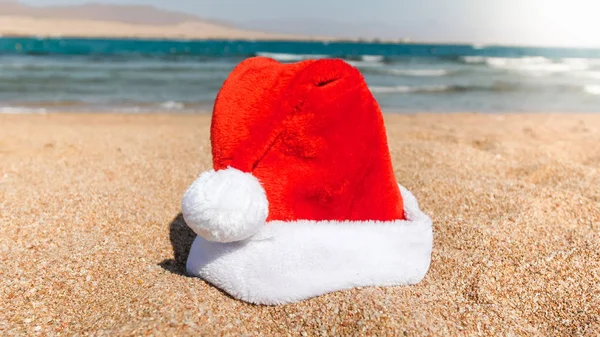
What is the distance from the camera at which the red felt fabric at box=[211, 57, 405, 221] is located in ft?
5.08

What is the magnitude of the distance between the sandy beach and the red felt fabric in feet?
1.28

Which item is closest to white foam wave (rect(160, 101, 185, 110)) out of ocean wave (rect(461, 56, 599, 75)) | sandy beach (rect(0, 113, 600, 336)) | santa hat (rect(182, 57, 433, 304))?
sandy beach (rect(0, 113, 600, 336))

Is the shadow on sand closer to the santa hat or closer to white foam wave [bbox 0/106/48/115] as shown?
the santa hat

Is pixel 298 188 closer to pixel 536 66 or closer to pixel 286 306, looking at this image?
pixel 286 306

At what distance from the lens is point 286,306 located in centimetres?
165

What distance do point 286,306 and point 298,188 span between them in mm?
459

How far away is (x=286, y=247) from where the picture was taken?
161 centimetres

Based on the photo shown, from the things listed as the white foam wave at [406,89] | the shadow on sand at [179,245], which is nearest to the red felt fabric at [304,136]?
the shadow on sand at [179,245]

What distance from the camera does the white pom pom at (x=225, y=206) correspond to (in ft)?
4.61

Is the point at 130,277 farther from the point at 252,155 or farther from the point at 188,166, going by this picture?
the point at 188,166

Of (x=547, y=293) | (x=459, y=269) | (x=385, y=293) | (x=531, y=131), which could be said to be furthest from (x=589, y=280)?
(x=531, y=131)

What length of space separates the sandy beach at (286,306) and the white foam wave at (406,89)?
8217 mm

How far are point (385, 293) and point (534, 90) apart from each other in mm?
13372

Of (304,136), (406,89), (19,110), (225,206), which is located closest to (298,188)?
(304,136)
